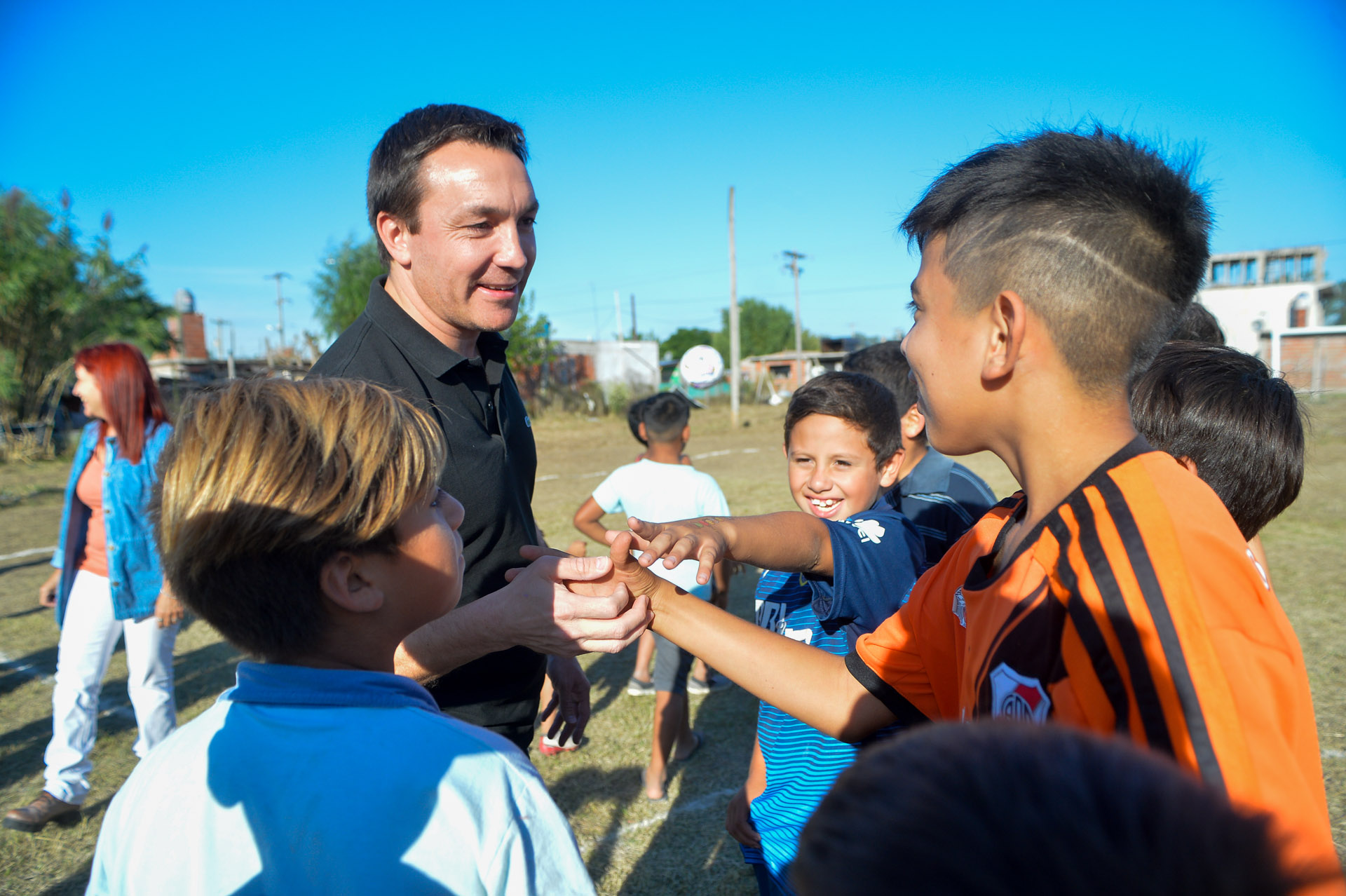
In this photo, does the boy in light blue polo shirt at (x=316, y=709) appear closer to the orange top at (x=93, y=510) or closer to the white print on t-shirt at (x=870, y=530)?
the white print on t-shirt at (x=870, y=530)

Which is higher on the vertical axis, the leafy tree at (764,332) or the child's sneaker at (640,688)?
the leafy tree at (764,332)

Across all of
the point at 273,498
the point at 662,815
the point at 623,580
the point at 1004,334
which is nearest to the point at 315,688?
the point at 273,498

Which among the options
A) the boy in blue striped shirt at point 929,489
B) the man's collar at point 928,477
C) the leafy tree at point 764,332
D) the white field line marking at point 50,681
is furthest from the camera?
the leafy tree at point 764,332

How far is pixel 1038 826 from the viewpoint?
56 cm

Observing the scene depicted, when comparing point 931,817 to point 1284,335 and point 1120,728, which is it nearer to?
point 1120,728

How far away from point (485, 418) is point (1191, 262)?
1.75 m

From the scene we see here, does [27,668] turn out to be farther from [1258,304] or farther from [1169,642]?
[1258,304]

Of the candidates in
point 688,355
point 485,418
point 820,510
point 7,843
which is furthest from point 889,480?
point 688,355

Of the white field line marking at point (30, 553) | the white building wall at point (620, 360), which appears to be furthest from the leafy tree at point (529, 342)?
the white field line marking at point (30, 553)

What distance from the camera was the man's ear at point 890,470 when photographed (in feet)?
8.93

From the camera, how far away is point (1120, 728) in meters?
0.90

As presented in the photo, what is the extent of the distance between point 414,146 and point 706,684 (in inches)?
166

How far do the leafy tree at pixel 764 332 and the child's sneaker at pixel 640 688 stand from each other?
73.0m

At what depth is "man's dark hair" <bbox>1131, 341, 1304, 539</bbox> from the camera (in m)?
1.99
